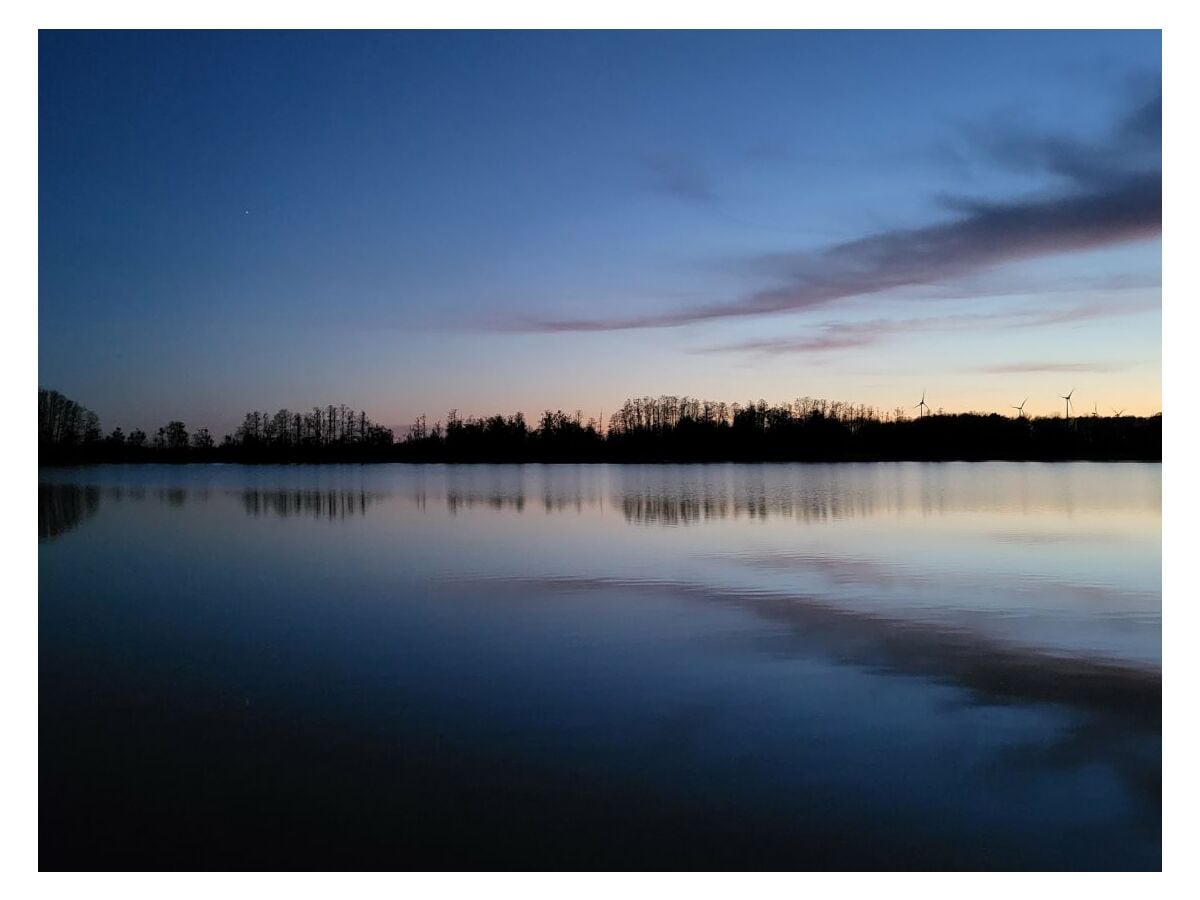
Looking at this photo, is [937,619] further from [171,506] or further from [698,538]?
[171,506]

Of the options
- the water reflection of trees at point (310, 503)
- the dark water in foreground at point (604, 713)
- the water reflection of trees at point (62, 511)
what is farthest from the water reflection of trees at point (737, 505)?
the water reflection of trees at point (62, 511)

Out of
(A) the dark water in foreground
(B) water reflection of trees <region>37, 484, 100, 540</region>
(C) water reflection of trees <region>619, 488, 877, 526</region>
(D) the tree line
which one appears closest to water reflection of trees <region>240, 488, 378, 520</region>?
(B) water reflection of trees <region>37, 484, 100, 540</region>

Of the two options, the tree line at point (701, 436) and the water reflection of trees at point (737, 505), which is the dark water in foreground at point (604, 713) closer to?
the water reflection of trees at point (737, 505)

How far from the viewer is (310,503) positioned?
1421 inches

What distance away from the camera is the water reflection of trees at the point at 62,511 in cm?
2353

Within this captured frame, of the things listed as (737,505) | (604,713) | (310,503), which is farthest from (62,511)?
(604,713)

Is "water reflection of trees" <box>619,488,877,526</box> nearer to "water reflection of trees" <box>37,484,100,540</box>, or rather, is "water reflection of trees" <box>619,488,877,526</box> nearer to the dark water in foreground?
the dark water in foreground

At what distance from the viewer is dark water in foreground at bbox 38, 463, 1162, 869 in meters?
5.83

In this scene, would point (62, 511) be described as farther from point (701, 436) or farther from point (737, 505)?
point (701, 436)

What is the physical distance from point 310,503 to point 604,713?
101ft

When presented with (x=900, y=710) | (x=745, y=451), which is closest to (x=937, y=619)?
(x=900, y=710)

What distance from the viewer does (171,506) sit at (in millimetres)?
34875

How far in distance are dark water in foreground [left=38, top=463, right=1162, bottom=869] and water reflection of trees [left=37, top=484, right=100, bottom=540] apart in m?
7.06
